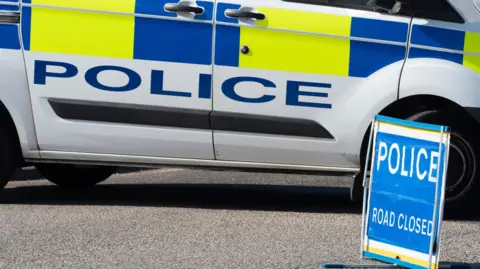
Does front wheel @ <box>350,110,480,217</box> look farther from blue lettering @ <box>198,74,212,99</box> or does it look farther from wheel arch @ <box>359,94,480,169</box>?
blue lettering @ <box>198,74,212,99</box>

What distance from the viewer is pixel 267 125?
7.79 metres

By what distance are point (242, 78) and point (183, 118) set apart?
0.44 metres

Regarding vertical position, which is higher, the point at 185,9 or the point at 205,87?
the point at 185,9

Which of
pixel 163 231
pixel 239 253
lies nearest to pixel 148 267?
pixel 239 253

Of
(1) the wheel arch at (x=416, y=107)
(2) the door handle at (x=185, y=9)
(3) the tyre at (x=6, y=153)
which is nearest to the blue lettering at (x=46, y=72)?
(3) the tyre at (x=6, y=153)

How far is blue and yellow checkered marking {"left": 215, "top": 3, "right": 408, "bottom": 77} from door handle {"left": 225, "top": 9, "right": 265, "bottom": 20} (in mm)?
25

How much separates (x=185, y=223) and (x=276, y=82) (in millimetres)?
977

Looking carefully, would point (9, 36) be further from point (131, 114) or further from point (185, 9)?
point (185, 9)

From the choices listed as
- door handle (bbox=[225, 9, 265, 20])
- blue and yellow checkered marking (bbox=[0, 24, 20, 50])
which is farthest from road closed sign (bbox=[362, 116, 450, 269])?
blue and yellow checkered marking (bbox=[0, 24, 20, 50])

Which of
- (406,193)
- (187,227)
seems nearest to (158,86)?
(187,227)

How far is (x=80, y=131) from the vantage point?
799cm

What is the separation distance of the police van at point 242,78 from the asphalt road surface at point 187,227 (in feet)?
1.20

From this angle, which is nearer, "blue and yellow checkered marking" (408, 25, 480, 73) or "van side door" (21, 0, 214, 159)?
"blue and yellow checkered marking" (408, 25, 480, 73)

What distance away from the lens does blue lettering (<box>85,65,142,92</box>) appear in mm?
7805
